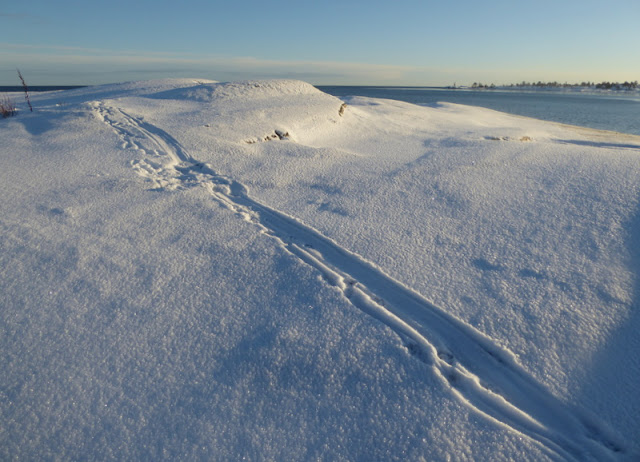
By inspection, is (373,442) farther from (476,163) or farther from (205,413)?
(476,163)

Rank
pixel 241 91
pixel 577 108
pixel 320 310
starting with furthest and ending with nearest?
pixel 577 108 → pixel 241 91 → pixel 320 310

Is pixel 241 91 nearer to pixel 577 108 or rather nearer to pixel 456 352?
pixel 456 352

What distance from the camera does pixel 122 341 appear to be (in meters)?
2.24

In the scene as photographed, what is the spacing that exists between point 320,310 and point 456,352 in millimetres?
986

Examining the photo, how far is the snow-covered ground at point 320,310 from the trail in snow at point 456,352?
1cm

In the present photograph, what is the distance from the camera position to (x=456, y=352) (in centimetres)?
221

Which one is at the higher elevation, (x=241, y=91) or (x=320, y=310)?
(x=241, y=91)

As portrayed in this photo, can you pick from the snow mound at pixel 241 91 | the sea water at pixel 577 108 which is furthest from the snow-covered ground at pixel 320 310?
the sea water at pixel 577 108

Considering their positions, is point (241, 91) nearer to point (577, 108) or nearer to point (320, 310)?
point (320, 310)

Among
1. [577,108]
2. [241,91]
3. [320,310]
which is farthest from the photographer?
[577,108]

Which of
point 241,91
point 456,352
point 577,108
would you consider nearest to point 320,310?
point 456,352

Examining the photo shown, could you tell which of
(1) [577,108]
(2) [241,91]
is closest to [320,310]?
(2) [241,91]

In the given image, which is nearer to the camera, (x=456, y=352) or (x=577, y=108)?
(x=456, y=352)

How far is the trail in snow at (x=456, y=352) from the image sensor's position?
1.78 metres
